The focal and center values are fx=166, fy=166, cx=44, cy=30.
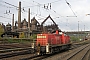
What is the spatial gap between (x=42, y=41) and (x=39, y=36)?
851 millimetres

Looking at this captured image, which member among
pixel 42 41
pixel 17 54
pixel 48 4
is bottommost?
pixel 17 54

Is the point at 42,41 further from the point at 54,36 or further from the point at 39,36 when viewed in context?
the point at 54,36

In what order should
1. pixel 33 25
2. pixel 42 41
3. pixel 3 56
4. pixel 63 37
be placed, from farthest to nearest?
pixel 33 25 < pixel 63 37 < pixel 42 41 < pixel 3 56

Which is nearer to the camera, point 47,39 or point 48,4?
point 47,39

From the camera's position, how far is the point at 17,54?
20.9 meters

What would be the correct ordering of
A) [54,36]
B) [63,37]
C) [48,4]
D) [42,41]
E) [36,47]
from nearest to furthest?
[36,47] < [42,41] < [54,36] < [48,4] < [63,37]

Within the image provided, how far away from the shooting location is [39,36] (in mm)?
23750

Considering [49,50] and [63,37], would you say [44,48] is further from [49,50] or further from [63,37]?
[63,37]

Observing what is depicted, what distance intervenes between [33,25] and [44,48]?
78.4 metres

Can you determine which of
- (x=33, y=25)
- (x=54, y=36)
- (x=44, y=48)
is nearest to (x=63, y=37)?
(x=54, y=36)

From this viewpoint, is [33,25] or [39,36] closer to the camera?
[39,36]

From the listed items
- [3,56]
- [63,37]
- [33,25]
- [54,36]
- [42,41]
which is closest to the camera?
[3,56]

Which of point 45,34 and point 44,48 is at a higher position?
point 45,34

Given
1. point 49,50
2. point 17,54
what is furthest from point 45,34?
point 17,54
